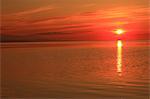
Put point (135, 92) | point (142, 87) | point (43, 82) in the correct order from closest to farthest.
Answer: point (135, 92) < point (142, 87) < point (43, 82)

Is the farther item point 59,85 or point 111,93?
point 59,85

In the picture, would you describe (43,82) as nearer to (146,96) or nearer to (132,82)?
(132,82)

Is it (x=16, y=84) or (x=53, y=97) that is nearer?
(x=53, y=97)

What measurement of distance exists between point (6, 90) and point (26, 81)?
2.84 meters

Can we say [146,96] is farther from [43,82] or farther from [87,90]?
[43,82]

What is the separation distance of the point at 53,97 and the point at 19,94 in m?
1.64

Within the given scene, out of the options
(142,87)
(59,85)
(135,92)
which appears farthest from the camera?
(59,85)

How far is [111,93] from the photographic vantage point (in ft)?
41.6

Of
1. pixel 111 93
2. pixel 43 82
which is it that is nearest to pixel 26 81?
pixel 43 82

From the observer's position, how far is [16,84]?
50.5 feet

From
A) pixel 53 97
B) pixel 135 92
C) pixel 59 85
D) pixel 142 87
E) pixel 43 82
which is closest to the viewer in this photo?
pixel 53 97

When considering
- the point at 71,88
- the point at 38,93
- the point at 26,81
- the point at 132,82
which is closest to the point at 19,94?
the point at 38,93

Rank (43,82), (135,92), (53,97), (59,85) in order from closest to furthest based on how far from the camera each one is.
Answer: (53,97)
(135,92)
(59,85)
(43,82)

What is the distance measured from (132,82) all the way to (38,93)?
5372 mm
